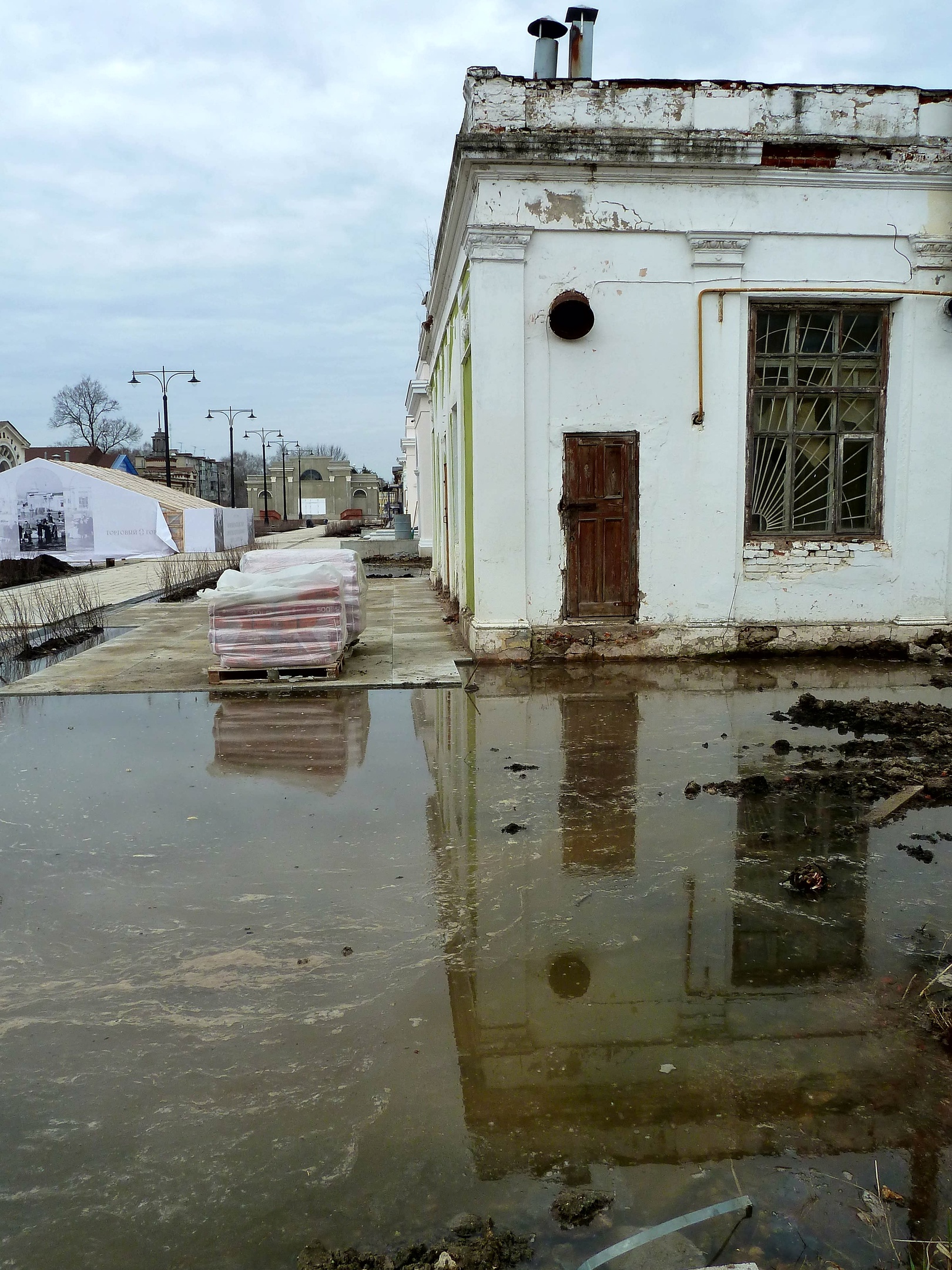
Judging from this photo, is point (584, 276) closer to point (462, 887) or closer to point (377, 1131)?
point (462, 887)

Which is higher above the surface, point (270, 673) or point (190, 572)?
point (190, 572)

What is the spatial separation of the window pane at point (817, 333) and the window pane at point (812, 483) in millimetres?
Answer: 897

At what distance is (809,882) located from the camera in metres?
4.14

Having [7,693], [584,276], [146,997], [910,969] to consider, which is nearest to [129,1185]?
[146,997]

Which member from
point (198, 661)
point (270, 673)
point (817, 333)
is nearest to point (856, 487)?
point (817, 333)

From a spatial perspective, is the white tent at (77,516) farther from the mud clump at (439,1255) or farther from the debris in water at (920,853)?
the mud clump at (439,1255)

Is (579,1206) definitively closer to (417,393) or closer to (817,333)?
(817,333)

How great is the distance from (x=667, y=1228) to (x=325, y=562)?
754 centimetres

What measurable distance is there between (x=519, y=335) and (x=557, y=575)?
2.37 m

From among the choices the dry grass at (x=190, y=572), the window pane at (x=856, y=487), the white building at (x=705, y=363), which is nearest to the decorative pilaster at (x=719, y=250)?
the white building at (x=705, y=363)

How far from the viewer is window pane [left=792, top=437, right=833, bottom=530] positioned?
989cm

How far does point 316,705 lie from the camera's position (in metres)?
8.04

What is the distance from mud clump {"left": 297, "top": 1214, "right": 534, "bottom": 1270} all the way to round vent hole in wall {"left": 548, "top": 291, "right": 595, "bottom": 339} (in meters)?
8.28

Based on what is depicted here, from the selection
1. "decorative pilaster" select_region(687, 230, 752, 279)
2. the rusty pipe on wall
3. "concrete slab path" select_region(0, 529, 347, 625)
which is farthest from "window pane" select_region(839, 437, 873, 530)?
"concrete slab path" select_region(0, 529, 347, 625)
